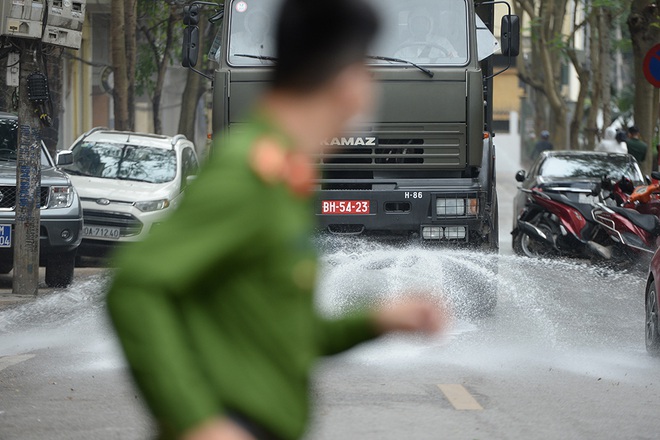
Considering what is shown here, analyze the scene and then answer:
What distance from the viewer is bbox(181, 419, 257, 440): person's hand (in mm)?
2418

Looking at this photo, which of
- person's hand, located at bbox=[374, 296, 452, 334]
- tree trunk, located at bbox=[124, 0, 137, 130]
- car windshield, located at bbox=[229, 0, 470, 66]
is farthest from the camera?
tree trunk, located at bbox=[124, 0, 137, 130]

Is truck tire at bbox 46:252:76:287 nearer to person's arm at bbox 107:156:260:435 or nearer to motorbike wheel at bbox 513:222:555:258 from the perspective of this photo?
motorbike wheel at bbox 513:222:555:258

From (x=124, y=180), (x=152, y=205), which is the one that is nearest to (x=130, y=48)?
(x=124, y=180)

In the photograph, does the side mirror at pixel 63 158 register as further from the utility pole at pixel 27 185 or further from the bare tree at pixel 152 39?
the bare tree at pixel 152 39

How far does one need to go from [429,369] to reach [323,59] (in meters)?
6.87

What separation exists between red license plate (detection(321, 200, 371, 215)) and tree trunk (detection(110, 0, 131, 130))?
41.3ft

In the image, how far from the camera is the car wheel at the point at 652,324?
33.2 ft

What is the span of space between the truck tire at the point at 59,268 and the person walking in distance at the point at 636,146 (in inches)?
459

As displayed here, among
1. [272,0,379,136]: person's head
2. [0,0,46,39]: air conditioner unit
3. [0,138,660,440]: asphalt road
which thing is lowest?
[0,138,660,440]: asphalt road

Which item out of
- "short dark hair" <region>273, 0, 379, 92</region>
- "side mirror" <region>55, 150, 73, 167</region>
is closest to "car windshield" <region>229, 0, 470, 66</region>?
"side mirror" <region>55, 150, 73, 167</region>

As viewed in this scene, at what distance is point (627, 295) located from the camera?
48.3 feet

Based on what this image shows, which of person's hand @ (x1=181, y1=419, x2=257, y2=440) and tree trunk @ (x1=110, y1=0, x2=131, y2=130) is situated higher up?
tree trunk @ (x1=110, y1=0, x2=131, y2=130)

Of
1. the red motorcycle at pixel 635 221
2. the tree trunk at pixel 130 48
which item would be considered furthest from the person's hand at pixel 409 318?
the tree trunk at pixel 130 48

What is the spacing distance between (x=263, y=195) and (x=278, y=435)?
47cm
